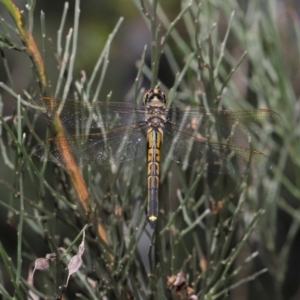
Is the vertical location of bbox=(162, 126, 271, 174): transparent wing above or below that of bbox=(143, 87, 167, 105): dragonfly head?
below

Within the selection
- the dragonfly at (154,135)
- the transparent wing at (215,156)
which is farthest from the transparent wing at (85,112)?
the transparent wing at (215,156)

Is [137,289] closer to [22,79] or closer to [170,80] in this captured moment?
[22,79]

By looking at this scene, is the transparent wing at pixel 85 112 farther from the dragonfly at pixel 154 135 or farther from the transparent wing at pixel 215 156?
the transparent wing at pixel 215 156

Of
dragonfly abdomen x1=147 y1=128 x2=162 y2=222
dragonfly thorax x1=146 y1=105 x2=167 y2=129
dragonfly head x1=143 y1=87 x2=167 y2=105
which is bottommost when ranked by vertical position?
dragonfly abdomen x1=147 y1=128 x2=162 y2=222

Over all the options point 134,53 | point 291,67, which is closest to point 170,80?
point 134,53

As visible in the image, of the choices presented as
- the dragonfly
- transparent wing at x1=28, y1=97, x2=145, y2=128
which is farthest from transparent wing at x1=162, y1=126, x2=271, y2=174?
transparent wing at x1=28, y1=97, x2=145, y2=128

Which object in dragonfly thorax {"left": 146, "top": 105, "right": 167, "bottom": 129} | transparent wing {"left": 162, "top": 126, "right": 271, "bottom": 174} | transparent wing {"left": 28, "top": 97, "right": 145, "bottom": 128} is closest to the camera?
transparent wing {"left": 28, "top": 97, "right": 145, "bottom": 128}

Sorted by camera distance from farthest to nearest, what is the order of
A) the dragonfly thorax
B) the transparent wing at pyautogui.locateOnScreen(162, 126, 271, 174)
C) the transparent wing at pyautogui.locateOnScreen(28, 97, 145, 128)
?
the dragonfly thorax, the transparent wing at pyautogui.locateOnScreen(162, 126, 271, 174), the transparent wing at pyautogui.locateOnScreen(28, 97, 145, 128)

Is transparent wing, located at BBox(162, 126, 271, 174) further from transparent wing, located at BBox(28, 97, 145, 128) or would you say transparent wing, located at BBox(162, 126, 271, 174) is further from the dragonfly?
transparent wing, located at BBox(28, 97, 145, 128)
